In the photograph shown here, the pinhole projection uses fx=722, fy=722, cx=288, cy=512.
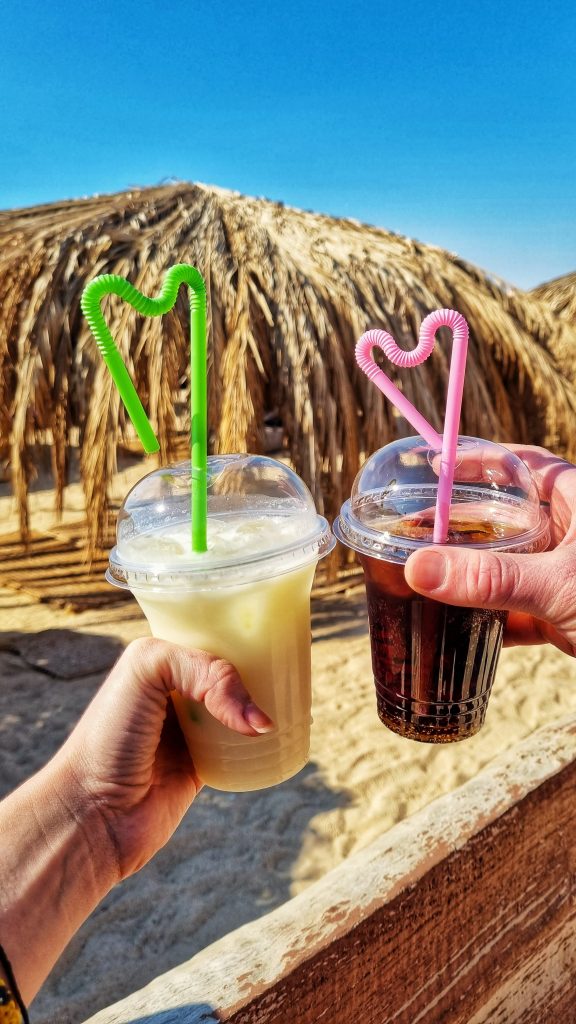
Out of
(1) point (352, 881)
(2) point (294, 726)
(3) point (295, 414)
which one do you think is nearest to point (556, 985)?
(1) point (352, 881)

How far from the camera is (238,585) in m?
1.07

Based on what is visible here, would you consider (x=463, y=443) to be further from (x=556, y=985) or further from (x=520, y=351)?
(x=520, y=351)

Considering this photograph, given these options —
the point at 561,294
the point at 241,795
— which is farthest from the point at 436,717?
the point at 561,294

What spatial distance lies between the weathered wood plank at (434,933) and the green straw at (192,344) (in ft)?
2.58

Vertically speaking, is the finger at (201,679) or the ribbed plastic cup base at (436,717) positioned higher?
the finger at (201,679)

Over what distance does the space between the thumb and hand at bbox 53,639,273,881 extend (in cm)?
31

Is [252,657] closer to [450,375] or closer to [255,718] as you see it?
[255,718]

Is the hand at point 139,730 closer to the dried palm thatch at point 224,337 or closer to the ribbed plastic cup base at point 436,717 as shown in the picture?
the ribbed plastic cup base at point 436,717

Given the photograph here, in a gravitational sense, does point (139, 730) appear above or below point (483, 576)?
below

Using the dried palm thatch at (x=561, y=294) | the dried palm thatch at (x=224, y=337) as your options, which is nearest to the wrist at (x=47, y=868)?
the dried palm thatch at (x=224, y=337)

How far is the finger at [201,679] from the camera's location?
1.05m

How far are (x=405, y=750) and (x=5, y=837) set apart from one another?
297 cm

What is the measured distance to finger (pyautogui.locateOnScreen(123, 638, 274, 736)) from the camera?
1047mm

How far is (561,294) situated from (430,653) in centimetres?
1357
